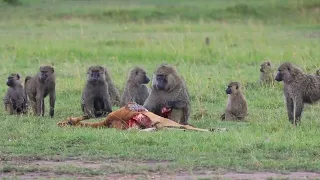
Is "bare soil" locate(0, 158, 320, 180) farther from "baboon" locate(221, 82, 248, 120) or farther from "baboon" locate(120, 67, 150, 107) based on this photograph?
"baboon" locate(120, 67, 150, 107)

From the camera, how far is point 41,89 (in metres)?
13.8

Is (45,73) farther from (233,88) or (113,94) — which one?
(233,88)

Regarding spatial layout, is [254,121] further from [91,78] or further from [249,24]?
[249,24]

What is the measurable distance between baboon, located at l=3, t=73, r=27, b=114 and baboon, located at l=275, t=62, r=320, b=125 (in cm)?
439

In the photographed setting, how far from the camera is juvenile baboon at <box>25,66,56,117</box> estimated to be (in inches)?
540

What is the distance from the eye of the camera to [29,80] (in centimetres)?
1422

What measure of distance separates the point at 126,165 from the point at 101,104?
196 inches

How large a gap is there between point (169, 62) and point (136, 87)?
678 centimetres

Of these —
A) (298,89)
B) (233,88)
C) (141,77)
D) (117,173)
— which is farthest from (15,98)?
(117,173)

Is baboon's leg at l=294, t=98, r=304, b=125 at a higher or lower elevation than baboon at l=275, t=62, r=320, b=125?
lower

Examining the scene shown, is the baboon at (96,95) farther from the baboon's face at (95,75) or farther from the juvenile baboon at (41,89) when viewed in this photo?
the juvenile baboon at (41,89)

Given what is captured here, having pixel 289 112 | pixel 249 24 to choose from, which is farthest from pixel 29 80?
pixel 249 24

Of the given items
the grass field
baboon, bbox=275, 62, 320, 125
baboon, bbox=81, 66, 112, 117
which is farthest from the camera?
baboon, bbox=81, 66, 112, 117

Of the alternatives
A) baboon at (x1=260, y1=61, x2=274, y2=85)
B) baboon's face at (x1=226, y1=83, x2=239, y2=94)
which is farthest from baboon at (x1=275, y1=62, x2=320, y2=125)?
baboon at (x1=260, y1=61, x2=274, y2=85)
